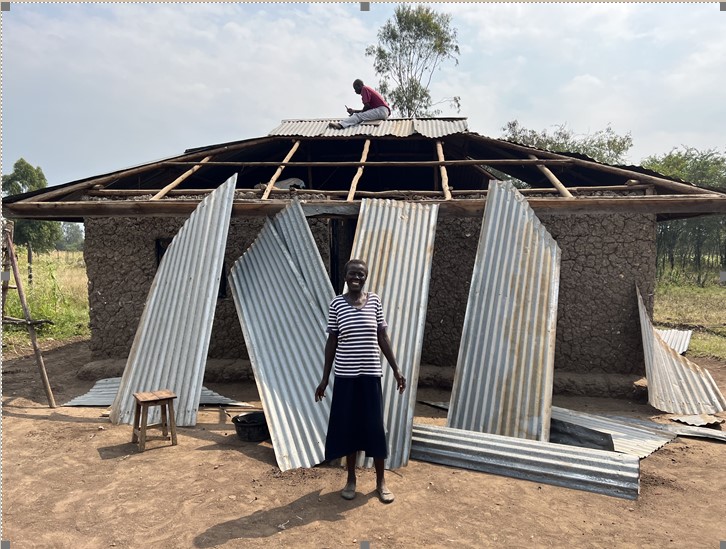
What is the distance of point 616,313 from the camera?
6.29 meters

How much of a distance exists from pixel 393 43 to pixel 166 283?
2337 cm

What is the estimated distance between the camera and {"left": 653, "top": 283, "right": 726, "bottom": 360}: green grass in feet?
29.2

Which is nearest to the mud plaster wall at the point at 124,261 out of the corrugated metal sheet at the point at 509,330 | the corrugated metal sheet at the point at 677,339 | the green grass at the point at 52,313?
the green grass at the point at 52,313

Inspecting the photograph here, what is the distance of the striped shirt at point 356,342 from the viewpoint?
342 cm

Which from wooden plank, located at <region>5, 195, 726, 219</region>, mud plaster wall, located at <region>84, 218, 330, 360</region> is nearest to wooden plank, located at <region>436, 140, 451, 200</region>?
wooden plank, located at <region>5, 195, 726, 219</region>

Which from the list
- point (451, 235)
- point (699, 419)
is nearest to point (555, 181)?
point (451, 235)

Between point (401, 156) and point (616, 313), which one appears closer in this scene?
point (616, 313)

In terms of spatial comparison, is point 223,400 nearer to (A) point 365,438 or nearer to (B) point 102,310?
(B) point 102,310

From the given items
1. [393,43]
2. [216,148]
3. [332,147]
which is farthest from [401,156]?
[393,43]

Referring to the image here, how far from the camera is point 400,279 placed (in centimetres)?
527

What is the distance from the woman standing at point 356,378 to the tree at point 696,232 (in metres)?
20.8

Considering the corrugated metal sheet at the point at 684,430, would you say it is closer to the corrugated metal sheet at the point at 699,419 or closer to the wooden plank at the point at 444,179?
the corrugated metal sheet at the point at 699,419

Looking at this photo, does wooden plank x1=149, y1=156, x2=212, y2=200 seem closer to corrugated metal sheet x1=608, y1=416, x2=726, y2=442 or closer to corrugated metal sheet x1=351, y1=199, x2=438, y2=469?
corrugated metal sheet x1=351, y1=199, x2=438, y2=469

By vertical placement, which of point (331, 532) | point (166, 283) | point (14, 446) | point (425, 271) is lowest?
point (14, 446)
